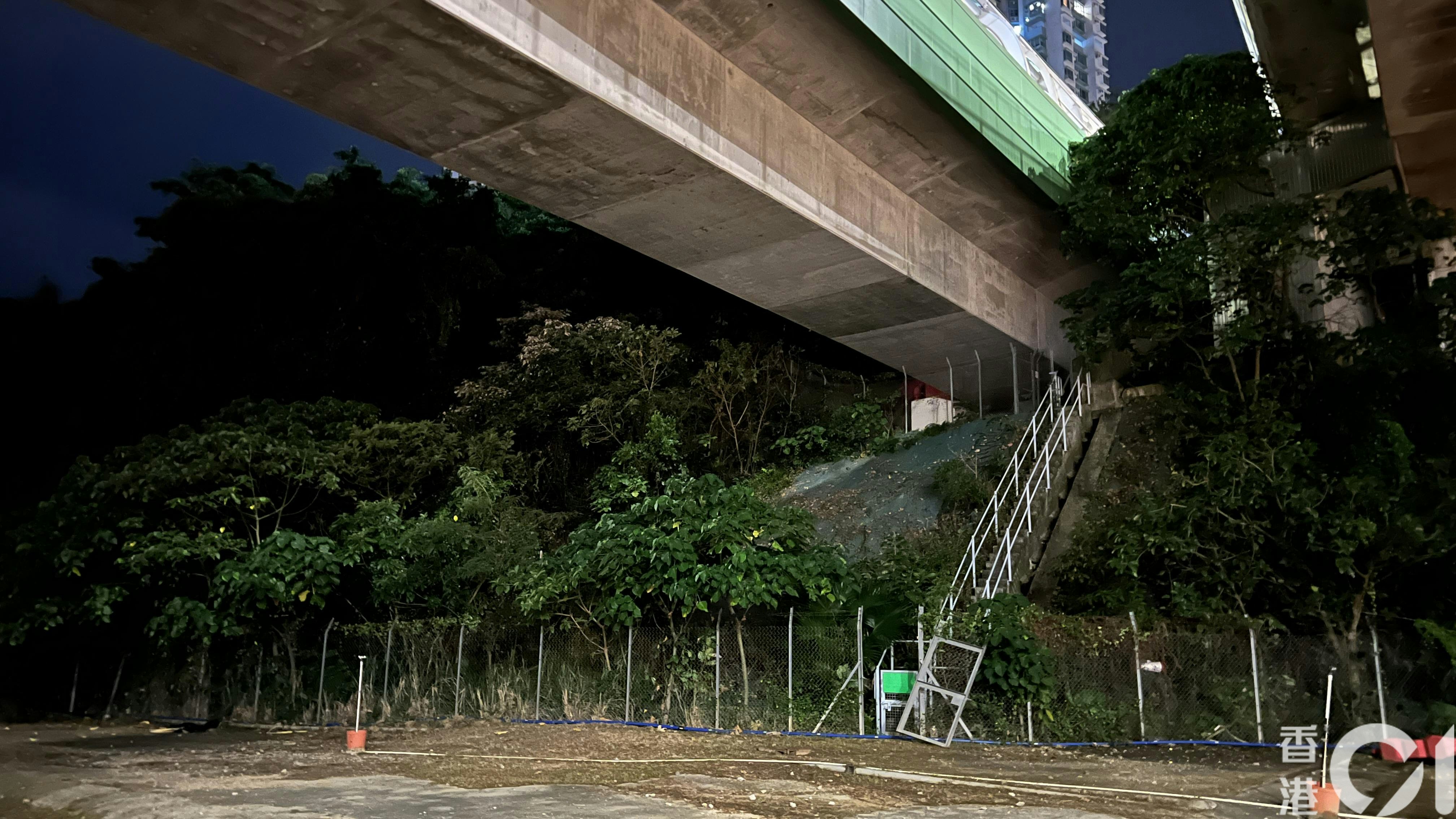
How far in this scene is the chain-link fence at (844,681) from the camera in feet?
38.7

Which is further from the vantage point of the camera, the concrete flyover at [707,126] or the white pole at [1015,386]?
the white pole at [1015,386]

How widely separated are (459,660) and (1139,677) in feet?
34.2

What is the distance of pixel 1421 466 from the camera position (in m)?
12.4

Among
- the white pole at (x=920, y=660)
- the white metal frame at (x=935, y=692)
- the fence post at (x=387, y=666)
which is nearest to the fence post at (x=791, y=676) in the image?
the white metal frame at (x=935, y=692)

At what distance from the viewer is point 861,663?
1291 cm

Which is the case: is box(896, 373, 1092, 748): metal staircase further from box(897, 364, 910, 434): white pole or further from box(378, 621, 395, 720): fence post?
box(378, 621, 395, 720): fence post

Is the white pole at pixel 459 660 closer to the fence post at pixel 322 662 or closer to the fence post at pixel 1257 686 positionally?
the fence post at pixel 322 662

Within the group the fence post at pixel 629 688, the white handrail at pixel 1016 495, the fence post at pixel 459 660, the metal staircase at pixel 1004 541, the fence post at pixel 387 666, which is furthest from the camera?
the fence post at pixel 387 666

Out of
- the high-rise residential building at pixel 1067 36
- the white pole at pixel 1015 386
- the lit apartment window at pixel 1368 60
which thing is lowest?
the white pole at pixel 1015 386

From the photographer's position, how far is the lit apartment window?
13844 millimetres

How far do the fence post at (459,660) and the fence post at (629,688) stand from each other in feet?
10.5

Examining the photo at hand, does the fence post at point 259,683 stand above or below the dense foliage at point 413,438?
below

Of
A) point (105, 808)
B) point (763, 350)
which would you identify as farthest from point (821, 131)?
point (105, 808)

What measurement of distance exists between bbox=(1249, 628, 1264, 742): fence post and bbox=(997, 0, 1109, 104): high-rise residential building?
133859mm
